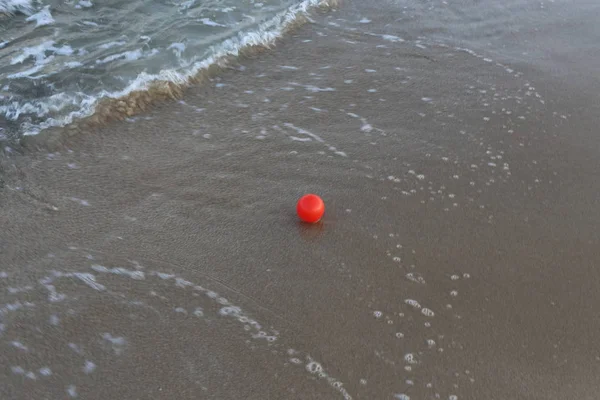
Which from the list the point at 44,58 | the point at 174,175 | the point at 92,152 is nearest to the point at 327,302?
the point at 174,175

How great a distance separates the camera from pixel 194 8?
6.61 m

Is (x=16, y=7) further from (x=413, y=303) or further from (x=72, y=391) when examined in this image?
(x=413, y=303)

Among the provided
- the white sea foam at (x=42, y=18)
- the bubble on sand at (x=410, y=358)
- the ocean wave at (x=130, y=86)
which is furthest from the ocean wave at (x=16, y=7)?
the bubble on sand at (x=410, y=358)

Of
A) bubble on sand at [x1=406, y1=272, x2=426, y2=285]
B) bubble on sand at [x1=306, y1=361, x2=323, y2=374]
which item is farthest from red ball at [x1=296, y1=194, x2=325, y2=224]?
bubble on sand at [x1=306, y1=361, x2=323, y2=374]

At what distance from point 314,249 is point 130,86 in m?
2.74

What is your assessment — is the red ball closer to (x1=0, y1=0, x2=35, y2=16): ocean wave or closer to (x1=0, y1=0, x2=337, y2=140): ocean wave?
(x1=0, y1=0, x2=337, y2=140): ocean wave

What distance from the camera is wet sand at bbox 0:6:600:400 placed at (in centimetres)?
257

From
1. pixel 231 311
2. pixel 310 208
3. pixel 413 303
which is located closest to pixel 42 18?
pixel 310 208

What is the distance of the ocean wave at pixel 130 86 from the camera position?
4508 mm

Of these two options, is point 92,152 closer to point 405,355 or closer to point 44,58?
point 44,58

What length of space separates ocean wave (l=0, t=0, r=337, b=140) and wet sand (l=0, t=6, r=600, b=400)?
0.25 metres

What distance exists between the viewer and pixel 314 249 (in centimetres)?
329

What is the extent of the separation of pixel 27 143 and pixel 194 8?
323 centimetres

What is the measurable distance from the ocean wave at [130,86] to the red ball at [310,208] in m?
2.10
